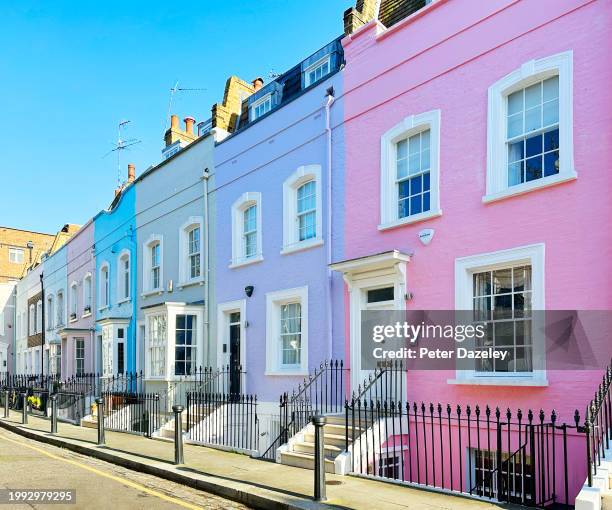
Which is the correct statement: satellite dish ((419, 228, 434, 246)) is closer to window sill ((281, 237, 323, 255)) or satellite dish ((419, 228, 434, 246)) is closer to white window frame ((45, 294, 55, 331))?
window sill ((281, 237, 323, 255))

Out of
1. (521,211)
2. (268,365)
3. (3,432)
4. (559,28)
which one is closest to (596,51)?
(559,28)

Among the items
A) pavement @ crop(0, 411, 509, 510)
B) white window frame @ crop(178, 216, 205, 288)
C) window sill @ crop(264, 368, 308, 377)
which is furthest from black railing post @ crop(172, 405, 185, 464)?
white window frame @ crop(178, 216, 205, 288)

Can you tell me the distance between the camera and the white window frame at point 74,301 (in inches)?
1059

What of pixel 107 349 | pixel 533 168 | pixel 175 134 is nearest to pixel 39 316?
pixel 107 349

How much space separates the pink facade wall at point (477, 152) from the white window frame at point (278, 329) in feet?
5.86

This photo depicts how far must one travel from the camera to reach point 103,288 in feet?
78.5

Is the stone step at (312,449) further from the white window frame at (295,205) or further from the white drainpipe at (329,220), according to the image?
the white window frame at (295,205)

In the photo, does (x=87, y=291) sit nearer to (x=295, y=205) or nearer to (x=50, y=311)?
(x=50, y=311)

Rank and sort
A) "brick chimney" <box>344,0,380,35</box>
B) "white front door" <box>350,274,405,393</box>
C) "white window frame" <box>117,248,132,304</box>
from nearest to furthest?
"white front door" <box>350,274,405,393</box>, "brick chimney" <box>344,0,380,35</box>, "white window frame" <box>117,248,132,304</box>

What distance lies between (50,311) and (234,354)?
746 inches

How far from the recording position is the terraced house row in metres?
8.65

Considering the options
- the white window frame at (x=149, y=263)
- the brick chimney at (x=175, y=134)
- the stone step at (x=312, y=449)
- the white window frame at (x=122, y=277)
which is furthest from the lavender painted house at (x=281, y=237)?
the brick chimney at (x=175, y=134)

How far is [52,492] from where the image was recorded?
27.8 ft

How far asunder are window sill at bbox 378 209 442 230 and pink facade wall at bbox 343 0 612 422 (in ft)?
0.30
